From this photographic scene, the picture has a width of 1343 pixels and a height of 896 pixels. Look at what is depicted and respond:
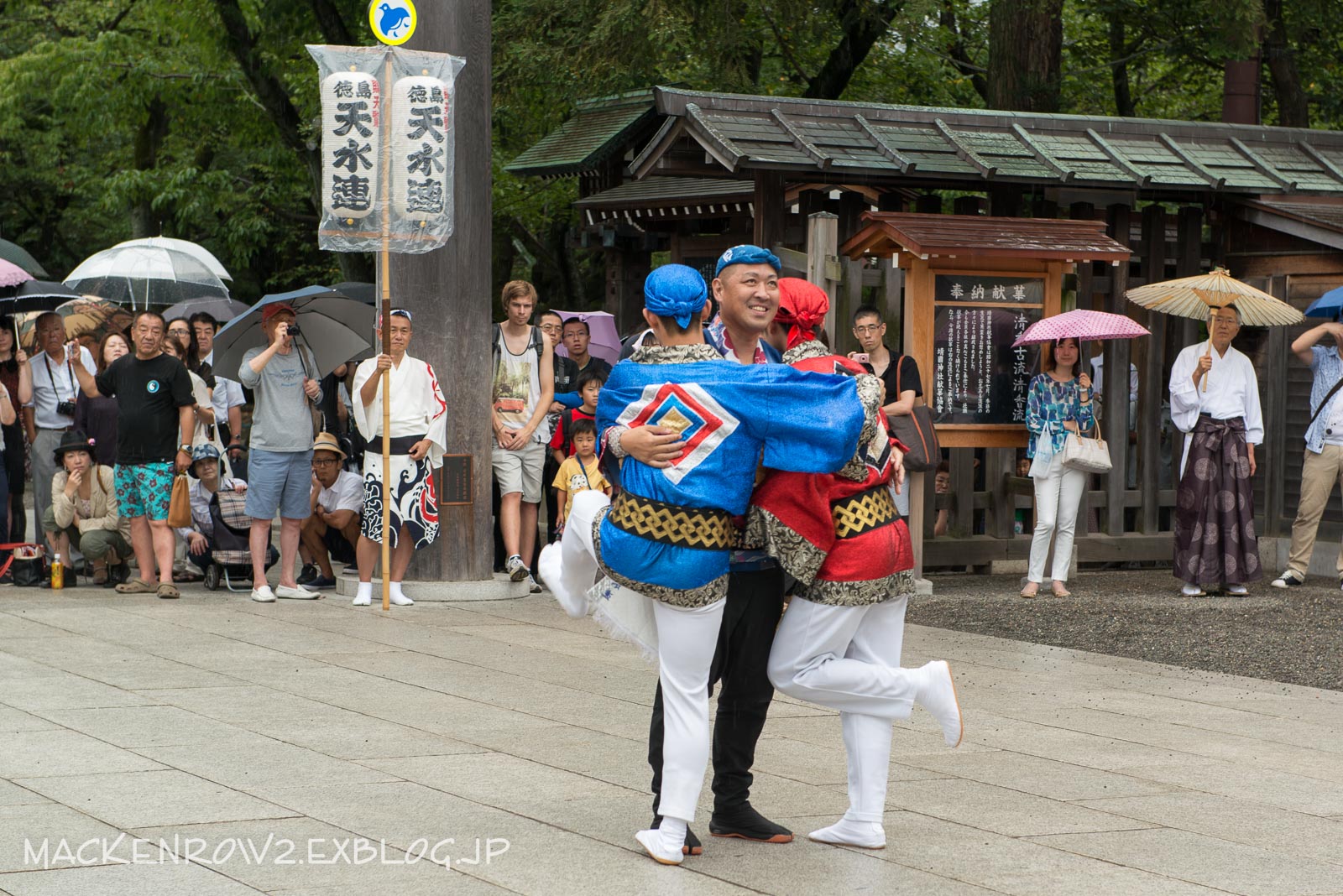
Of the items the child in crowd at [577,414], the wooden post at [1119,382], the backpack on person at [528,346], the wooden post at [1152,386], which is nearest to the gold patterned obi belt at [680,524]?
the child in crowd at [577,414]

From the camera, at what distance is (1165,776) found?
224 inches

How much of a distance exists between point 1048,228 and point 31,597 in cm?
724

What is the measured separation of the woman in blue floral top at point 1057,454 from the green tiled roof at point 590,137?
219 inches

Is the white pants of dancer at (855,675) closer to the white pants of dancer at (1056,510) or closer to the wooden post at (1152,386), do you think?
the white pants of dancer at (1056,510)

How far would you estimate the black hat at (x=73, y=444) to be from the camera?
1031 centimetres

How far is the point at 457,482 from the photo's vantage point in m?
10.5

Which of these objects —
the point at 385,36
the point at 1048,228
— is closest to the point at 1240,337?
the point at 1048,228

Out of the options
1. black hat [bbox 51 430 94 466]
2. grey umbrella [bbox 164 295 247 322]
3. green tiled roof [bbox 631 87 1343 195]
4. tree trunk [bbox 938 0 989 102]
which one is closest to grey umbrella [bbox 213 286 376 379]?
black hat [bbox 51 430 94 466]

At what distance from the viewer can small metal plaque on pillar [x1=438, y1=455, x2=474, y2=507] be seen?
34.1ft

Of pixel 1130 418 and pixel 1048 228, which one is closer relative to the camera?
pixel 1048 228

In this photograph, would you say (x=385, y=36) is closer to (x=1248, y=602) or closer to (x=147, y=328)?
(x=147, y=328)

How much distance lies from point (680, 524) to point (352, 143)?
6.17m

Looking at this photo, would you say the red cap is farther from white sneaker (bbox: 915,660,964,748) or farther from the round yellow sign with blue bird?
white sneaker (bbox: 915,660,964,748)

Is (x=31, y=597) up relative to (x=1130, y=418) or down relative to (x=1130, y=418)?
down
